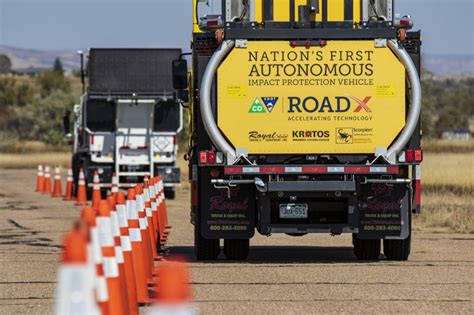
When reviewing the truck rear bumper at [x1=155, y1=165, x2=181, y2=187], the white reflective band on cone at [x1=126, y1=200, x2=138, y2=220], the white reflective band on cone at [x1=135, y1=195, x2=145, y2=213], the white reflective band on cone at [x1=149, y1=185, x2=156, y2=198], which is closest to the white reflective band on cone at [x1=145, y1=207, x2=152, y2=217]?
the white reflective band on cone at [x1=149, y1=185, x2=156, y2=198]

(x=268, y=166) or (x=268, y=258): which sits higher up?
(x=268, y=166)

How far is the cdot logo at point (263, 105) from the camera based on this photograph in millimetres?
16750

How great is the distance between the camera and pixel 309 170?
16719 mm

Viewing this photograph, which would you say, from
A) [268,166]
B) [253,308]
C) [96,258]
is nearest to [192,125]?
[268,166]

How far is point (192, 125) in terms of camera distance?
59.3ft

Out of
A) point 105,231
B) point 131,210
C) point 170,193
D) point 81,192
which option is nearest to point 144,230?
point 131,210

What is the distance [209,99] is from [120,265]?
20.9 ft

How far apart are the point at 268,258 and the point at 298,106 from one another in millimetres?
2296

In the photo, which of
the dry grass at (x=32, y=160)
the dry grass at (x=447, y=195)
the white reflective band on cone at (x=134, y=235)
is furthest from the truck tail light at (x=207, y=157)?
the dry grass at (x=32, y=160)

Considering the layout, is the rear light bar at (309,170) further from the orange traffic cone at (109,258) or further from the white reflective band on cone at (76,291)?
the white reflective band on cone at (76,291)

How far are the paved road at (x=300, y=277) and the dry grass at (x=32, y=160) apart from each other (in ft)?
152

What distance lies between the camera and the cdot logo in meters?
16.8

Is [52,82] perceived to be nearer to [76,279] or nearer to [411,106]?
[411,106]

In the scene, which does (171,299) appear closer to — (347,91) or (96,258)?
(96,258)
